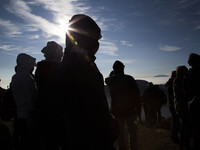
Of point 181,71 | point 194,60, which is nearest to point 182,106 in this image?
point 181,71

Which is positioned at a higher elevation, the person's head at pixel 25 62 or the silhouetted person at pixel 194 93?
the person's head at pixel 25 62

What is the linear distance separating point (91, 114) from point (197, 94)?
3.28 meters

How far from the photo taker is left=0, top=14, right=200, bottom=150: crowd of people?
1.24 m

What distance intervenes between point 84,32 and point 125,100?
346cm

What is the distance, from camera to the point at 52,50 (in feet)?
9.30

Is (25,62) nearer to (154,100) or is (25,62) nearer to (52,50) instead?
(52,50)

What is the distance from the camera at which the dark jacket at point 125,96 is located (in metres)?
4.56

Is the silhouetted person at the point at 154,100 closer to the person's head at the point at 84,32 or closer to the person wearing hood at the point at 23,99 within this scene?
the person wearing hood at the point at 23,99

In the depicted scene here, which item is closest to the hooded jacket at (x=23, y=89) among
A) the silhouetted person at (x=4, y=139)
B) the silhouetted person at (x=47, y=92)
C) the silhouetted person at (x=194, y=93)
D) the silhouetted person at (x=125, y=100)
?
the silhouetted person at (x=47, y=92)

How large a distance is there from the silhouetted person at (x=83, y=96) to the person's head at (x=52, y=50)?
1521mm

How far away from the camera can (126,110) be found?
4.54 meters

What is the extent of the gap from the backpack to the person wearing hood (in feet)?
0.41

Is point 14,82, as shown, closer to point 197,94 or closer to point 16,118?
point 16,118

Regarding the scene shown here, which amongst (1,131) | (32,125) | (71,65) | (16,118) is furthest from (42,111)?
(71,65)
